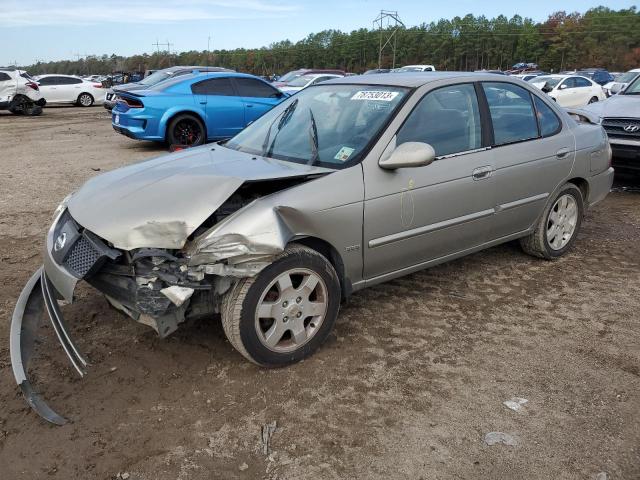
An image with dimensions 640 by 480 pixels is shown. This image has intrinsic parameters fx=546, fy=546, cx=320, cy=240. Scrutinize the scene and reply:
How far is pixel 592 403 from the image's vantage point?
293 cm

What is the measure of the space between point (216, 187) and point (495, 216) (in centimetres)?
A: 227

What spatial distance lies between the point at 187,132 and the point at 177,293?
860cm

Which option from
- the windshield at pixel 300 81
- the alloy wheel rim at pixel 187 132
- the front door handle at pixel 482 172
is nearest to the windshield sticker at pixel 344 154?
the front door handle at pixel 482 172

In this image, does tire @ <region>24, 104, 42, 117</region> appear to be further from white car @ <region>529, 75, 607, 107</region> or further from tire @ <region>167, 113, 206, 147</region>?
white car @ <region>529, 75, 607, 107</region>

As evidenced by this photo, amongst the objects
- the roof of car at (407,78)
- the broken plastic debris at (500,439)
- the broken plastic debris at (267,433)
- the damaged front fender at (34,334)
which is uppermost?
the roof of car at (407,78)

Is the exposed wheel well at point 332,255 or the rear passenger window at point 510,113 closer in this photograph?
the exposed wheel well at point 332,255

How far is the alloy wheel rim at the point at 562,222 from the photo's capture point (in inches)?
193

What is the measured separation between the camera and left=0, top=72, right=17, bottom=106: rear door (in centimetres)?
1903

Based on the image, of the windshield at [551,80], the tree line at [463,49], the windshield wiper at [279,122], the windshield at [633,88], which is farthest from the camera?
the tree line at [463,49]

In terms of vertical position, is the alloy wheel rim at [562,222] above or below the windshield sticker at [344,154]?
below

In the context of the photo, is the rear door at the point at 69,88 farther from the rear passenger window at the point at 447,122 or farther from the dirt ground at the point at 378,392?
the rear passenger window at the point at 447,122

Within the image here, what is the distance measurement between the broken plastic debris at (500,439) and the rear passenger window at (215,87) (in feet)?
31.3

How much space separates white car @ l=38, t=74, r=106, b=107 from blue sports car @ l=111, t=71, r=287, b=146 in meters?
15.9

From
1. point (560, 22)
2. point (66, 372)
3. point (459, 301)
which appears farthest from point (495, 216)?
point (560, 22)
